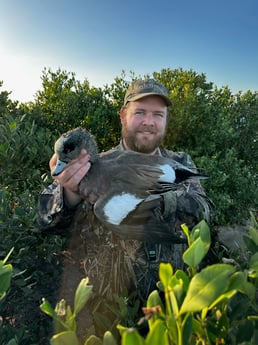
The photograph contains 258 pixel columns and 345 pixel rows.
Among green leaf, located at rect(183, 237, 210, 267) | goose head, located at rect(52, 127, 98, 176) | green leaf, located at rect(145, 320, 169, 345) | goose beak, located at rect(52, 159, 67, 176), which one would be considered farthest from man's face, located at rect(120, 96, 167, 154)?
green leaf, located at rect(145, 320, 169, 345)

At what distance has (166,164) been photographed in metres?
2.09

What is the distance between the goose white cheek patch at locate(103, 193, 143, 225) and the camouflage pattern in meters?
0.39

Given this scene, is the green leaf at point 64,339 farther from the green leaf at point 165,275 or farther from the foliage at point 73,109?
the foliage at point 73,109

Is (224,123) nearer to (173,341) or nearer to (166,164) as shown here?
(166,164)

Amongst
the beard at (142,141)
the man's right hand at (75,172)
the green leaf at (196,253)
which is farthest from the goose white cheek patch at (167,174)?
the green leaf at (196,253)

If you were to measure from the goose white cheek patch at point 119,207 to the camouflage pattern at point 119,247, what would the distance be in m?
0.39

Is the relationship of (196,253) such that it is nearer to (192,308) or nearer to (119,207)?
(192,308)

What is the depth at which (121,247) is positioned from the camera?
2496mm

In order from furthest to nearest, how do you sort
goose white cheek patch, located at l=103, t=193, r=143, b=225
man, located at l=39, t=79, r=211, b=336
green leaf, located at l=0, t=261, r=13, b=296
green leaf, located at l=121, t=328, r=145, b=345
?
man, located at l=39, t=79, r=211, b=336, goose white cheek patch, located at l=103, t=193, r=143, b=225, green leaf, located at l=0, t=261, r=13, b=296, green leaf, located at l=121, t=328, r=145, b=345

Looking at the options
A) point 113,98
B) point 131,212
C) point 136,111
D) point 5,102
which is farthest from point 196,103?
point 131,212

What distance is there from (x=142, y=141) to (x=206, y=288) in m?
2.42

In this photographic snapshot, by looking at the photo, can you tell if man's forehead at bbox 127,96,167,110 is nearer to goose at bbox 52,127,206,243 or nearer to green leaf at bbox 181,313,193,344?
goose at bbox 52,127,206,243

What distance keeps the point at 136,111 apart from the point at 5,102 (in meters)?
1.80

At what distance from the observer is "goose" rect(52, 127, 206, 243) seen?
1888mm
